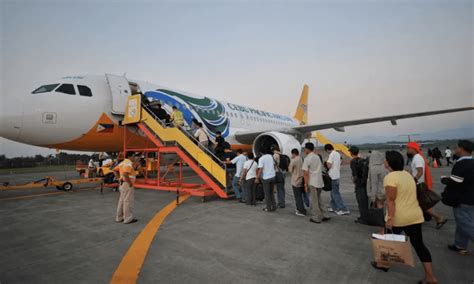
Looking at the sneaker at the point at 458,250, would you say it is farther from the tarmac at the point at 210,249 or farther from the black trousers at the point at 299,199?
the black trousers at the point at 299,199

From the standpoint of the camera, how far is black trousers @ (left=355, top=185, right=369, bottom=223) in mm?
4586

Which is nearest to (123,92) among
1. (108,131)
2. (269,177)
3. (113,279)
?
(108,131)

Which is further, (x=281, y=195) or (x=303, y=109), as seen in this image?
(x=303, y=109)

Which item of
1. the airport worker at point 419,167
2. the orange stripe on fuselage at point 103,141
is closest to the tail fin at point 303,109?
the orange stripe on fuselage at point 103,141

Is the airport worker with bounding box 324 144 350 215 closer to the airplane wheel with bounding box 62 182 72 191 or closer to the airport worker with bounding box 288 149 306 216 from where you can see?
the airport worker with bounding box 288 149 306 216

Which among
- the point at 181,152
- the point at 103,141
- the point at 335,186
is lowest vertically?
the point at 335,186

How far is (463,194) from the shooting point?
3.07 metres

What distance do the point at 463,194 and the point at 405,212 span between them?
122 cm


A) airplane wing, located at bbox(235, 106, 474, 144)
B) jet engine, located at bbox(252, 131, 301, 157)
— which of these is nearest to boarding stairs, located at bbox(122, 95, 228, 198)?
jet engine, located at bbox(252, 131, 301, 157)

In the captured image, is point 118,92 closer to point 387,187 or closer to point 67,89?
point 67,89

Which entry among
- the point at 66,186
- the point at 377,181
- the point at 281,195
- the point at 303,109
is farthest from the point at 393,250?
the point at 303,109

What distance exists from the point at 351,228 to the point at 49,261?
15.5 ft

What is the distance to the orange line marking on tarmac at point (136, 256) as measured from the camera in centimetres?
261

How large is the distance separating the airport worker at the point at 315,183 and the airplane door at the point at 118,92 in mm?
6761
